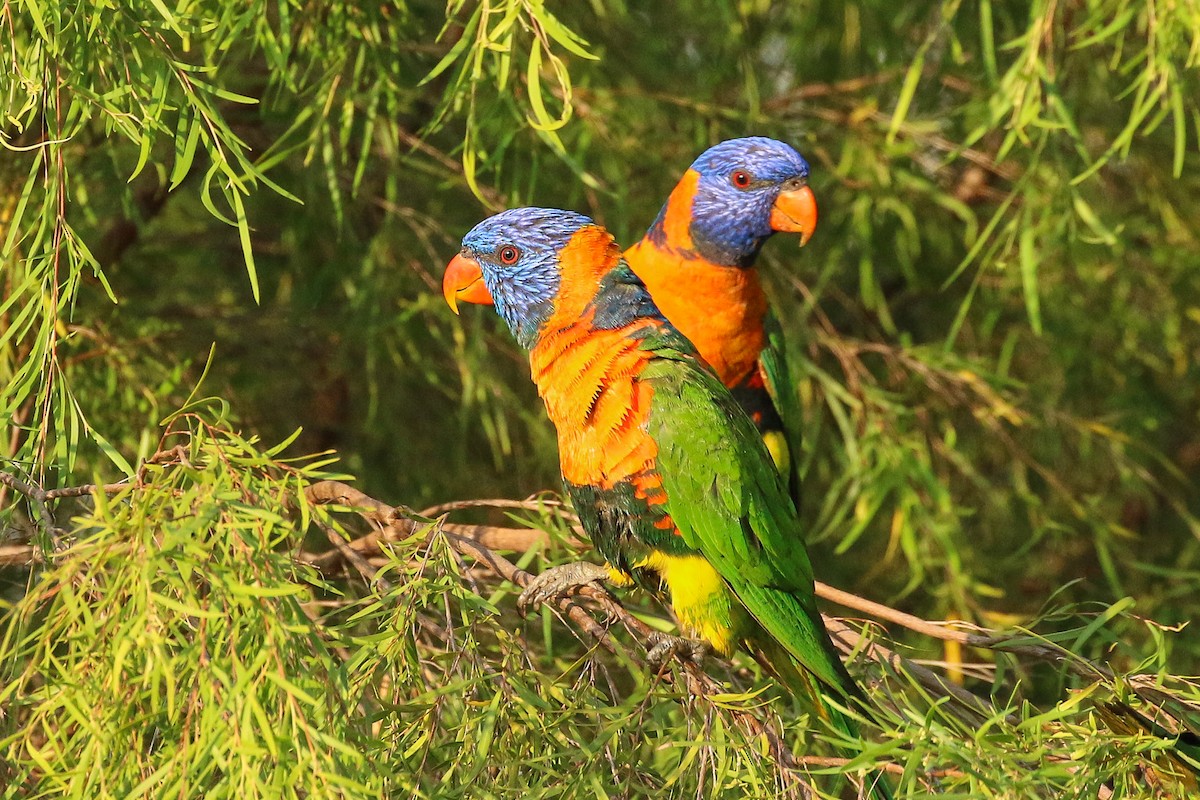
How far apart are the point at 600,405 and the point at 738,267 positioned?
79 cm

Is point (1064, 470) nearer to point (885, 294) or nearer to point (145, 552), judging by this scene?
point (885, 294)

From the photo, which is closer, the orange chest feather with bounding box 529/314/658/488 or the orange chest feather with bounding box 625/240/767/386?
the orange chest feather with bounding box 529/314/658/488

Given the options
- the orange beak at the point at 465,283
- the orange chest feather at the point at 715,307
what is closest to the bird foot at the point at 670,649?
the orange beak at the point at 465,283

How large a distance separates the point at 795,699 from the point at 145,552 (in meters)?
1.03

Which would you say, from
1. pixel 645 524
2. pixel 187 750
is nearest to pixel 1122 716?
pixel 645 524

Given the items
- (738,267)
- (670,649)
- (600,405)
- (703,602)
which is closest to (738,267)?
(738,267)

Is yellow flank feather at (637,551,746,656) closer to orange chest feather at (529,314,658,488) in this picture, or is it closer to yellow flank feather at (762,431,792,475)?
orange chest feather at (529,314,658,488)

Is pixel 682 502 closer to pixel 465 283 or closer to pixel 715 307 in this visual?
pixel 465 283

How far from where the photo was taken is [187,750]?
3.18 ft

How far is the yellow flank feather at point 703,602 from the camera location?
171 cm

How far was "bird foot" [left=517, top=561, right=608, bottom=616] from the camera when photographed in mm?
1591

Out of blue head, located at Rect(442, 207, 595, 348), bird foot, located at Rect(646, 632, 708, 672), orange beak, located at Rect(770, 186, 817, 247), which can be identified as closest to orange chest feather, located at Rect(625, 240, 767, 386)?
orange beak, located at Rect(770, 186, 817, 247)

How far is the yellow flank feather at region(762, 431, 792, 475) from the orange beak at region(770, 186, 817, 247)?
15.2 inches

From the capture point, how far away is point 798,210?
2404 mm
